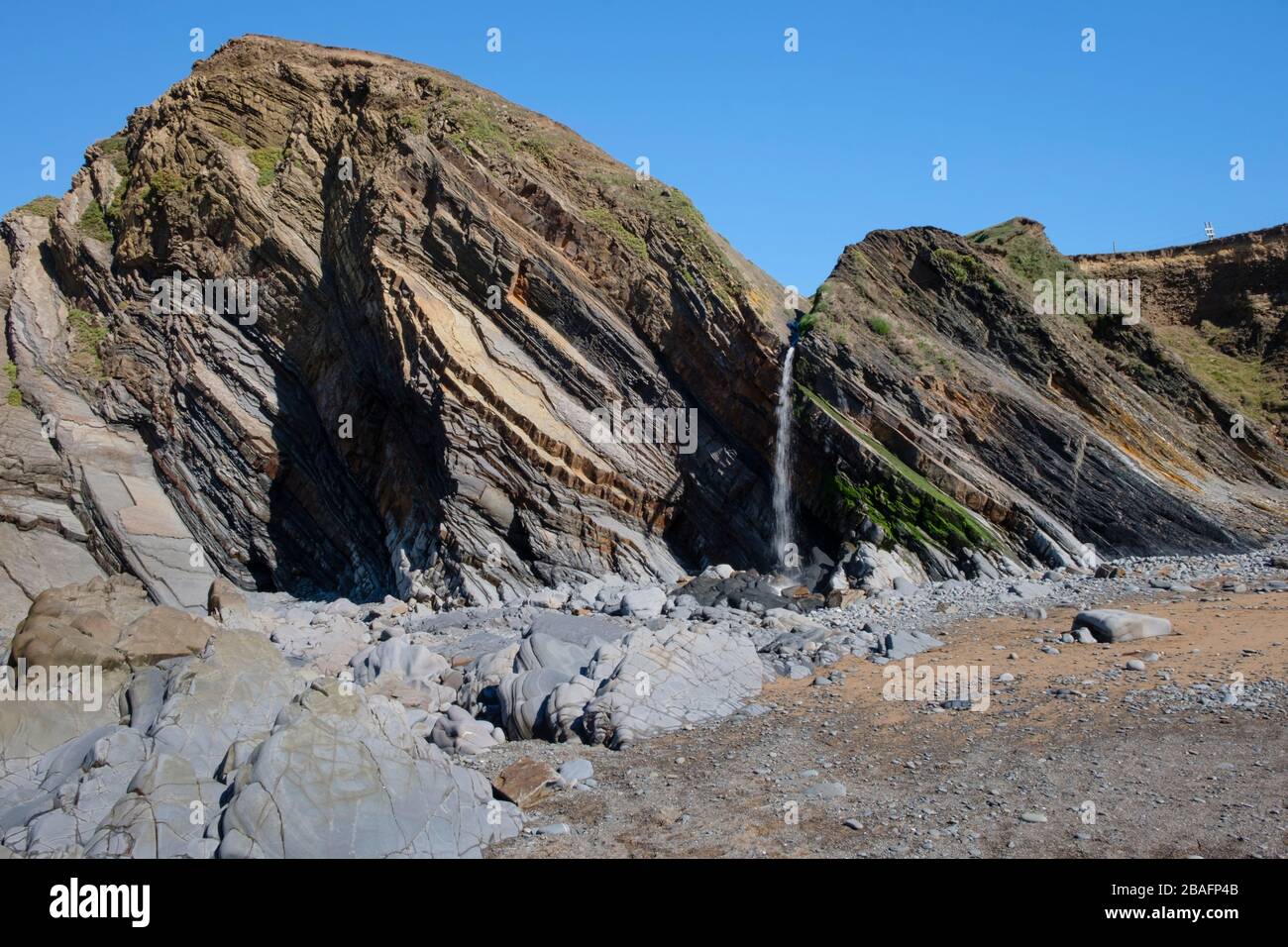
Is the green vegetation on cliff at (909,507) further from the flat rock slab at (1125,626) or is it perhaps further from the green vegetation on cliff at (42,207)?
the green vegetation on cliff at (42,207)

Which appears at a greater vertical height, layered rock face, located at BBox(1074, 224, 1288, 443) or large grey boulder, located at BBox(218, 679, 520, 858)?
layered rock face, located at BBox(1074, 224, 1288, 443)

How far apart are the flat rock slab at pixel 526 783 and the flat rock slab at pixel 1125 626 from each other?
7691 millimetres

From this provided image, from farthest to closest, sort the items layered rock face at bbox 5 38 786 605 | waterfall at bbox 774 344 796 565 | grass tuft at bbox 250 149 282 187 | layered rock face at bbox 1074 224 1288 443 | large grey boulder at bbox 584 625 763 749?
grass tuft at bbox 250 149 282 187 < layered rock face at bbox 1074 224 1288 443 < waterfall at bbox 774 344 796 565 < layered rock face at bbox 5 38 786 605 < large grey boulder at bbox 584 625 763 749

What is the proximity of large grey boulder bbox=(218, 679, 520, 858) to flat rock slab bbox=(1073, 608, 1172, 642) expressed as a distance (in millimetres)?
8382

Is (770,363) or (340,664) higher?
(770,363)

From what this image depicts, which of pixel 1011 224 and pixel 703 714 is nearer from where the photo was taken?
pixel 703 714

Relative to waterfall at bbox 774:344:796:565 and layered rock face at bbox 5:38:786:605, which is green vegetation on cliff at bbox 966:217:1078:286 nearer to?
layered rock face at bbox 5:38:786:605

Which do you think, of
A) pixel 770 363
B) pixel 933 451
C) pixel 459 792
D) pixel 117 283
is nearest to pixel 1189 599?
pixel 933 451

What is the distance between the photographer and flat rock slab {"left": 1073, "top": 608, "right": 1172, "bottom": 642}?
12.1 m

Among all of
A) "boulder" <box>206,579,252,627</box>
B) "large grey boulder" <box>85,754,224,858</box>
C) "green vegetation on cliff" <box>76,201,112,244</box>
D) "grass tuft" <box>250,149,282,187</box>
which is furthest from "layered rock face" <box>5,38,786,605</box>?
"large grey boulder" <box>85,754,224,858</box>
